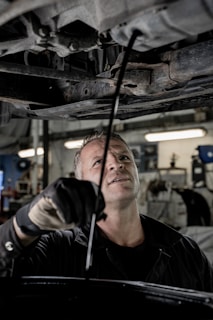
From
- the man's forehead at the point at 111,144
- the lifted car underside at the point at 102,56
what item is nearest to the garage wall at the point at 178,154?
the lifted car underside at the point at 102,56

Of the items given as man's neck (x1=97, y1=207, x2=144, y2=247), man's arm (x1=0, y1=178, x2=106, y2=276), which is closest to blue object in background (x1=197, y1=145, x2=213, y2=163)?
man's neck (x1=97, y1=207, x2=144, y2=247)

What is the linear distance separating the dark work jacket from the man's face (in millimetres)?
155

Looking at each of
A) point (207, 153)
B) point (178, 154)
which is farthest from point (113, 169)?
point (178, 154)

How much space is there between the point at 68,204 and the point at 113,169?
0.60 meters

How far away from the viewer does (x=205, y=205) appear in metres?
5.77

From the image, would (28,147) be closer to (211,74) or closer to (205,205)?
(205,205)

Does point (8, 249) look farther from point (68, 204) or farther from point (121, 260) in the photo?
point (121, 260)

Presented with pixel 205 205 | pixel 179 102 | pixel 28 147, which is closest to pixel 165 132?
pixel 205 205

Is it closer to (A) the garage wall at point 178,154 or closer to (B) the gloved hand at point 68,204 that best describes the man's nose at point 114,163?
(B) the gloved hand at point 68,204

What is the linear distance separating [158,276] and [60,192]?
0.60m

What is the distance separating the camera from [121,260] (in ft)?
4.46

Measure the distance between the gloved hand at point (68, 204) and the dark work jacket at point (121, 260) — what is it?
0.30 meters

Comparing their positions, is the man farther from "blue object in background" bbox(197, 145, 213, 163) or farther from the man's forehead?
"blue object in background" bbox(197, 145, 213, 163)

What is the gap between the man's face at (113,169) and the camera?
4.65ft
